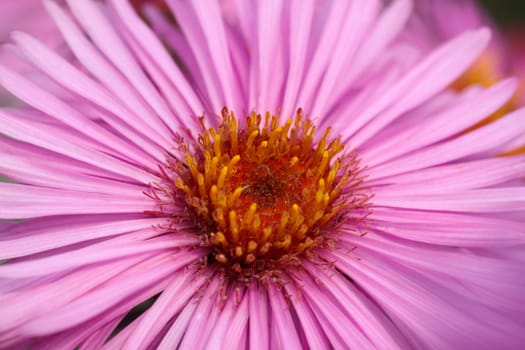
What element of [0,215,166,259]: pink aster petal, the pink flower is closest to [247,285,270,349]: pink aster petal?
[0,215,166,259]: pink aster petal

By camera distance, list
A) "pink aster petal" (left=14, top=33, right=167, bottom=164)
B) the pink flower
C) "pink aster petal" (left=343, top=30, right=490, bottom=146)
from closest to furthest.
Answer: "pink aster petal" (left=14, top=33, right=167, bottom=164) < "pink aster petal" (left=343, top=30, right=490, bottom=146) < the pink flower

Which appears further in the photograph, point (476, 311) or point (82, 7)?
point (82, 7)

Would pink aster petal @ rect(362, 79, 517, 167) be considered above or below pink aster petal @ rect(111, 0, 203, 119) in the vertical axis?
below

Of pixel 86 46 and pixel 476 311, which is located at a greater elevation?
pixel 86 46

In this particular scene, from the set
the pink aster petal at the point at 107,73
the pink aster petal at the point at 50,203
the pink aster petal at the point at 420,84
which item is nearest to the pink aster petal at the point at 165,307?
the pink aster petal at the point at 50,203

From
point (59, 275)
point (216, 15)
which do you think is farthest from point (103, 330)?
point (216, 15)

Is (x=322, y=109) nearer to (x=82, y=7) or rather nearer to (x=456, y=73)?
(x=456, y=73)

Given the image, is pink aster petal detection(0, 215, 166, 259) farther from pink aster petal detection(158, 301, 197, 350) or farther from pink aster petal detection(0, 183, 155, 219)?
pink aster petal detection(158, 301, 197, 350)

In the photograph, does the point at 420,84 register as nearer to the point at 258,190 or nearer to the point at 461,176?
the point at 461,176
